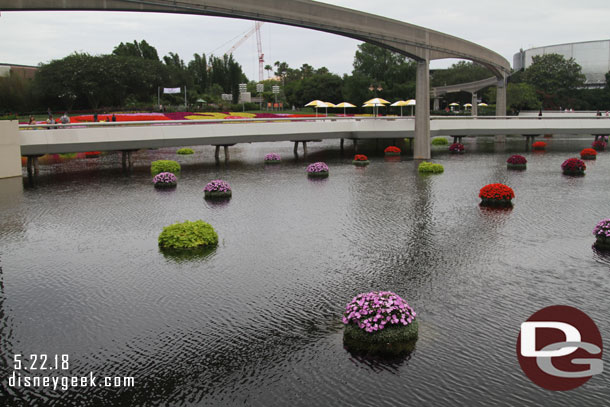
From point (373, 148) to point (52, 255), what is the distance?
130 feet

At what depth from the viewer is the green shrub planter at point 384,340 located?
32.6 feet

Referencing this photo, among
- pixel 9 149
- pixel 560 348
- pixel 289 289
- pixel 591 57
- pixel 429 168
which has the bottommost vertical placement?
pixel 560 348

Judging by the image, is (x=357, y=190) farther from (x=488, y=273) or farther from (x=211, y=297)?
(x=211, y=297)

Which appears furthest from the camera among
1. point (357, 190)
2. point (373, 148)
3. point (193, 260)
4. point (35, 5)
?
point (373, 148)

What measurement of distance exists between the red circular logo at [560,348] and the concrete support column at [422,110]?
90.3 feet

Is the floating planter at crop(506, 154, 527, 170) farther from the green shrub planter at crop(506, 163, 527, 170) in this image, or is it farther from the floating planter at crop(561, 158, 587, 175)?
the floating planter at crop(561, 158, 587, 175)

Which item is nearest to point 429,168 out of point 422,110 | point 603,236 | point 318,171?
point 318,171

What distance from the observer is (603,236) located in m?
16.5

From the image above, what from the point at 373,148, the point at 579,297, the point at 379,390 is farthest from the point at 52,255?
the point at 373,148

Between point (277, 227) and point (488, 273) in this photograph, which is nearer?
point (488, 273)

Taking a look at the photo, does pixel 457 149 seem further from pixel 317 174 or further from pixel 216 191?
pixel 216 191

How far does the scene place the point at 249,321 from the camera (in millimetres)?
11227

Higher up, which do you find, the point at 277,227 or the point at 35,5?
the point at 35,5

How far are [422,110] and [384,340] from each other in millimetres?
31085
